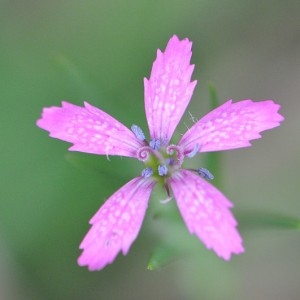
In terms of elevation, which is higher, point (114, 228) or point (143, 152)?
point (143, 152)

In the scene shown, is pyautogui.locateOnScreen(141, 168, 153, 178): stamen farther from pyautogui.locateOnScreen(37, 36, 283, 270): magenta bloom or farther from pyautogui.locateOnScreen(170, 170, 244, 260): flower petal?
pyautogui.locateOnScreen(170, 170, 244, 260): flower petal

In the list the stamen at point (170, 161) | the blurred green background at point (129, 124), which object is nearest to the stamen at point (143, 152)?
the stamen at point (170, 161)

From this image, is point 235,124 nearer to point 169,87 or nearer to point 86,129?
point 169,87

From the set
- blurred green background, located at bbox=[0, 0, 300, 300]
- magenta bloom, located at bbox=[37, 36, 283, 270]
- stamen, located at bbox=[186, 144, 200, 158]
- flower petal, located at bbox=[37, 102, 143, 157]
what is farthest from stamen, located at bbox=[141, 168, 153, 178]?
blurred green background, located at bbox=[0, 0, 300, 300]

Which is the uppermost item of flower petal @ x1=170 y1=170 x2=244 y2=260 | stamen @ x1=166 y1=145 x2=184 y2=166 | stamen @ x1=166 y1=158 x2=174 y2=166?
stamen @ x1=166 y1=145 x2=184 y2=166

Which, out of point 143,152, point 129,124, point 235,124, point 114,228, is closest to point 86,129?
point 143,152

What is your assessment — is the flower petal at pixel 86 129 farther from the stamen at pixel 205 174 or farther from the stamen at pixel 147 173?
the stamen at pixel 205 174
